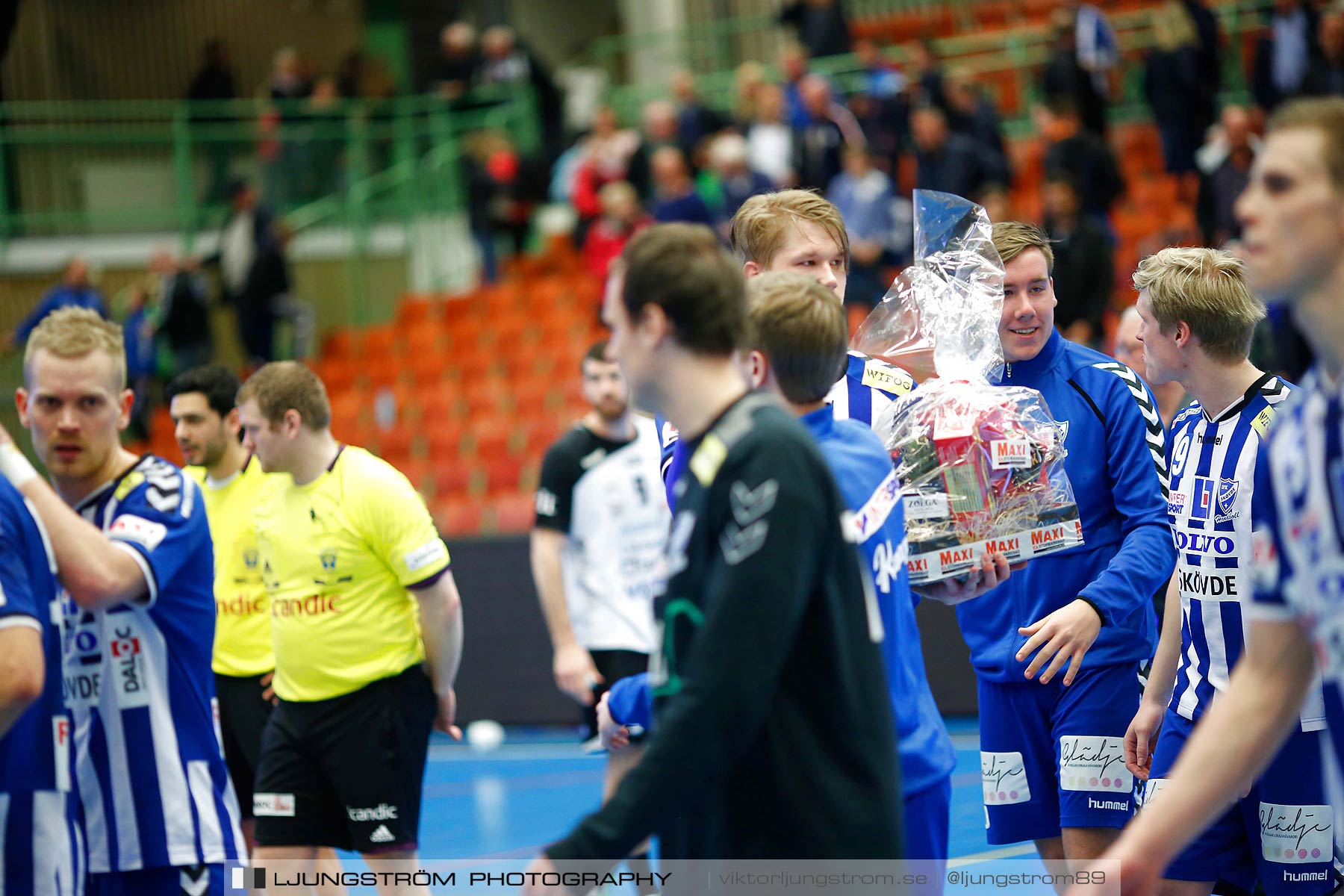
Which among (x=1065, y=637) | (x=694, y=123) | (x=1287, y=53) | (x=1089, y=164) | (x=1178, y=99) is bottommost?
(x=1065, y=637)

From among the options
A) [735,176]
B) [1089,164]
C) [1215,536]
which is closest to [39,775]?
[1215,536]

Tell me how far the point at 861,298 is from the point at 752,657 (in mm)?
9943

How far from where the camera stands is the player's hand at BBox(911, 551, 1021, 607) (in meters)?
3.47

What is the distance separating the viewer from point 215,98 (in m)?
18.2

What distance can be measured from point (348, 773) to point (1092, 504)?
105 inches

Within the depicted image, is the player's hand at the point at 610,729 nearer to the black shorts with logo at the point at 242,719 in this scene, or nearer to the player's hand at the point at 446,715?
the player's hand at the point at 446,715

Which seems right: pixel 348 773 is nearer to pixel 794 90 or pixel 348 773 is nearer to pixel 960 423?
pixel 960 423

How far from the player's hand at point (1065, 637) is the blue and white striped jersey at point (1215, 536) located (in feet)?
1.40

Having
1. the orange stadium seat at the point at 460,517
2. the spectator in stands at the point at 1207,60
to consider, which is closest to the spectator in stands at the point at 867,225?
the spectator in stands at the point at 1207,60

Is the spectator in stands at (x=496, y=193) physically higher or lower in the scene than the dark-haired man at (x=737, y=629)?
higher

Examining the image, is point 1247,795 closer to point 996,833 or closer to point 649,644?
point 996,833

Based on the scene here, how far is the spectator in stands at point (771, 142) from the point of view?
13.6m

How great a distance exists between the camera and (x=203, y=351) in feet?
49.2

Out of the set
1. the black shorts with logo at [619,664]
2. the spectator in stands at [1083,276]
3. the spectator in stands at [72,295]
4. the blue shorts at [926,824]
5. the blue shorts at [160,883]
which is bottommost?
the black shorts with logo at [619,664]
